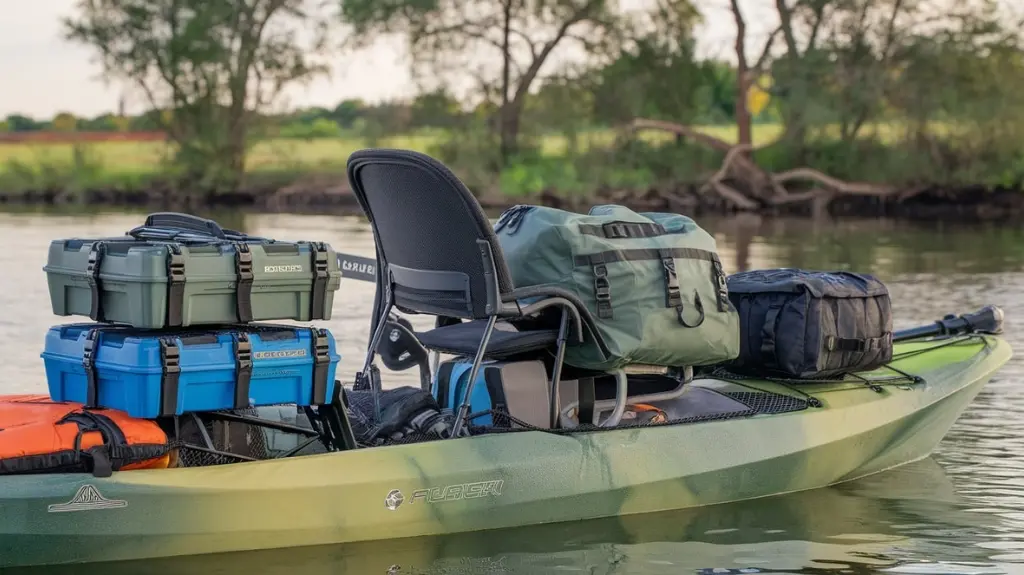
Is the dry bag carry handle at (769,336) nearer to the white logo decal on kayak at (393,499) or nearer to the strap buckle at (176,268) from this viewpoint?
the white logo decal on kayak at (393,499)

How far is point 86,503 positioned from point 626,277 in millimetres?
2194

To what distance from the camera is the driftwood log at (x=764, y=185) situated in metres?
33.5

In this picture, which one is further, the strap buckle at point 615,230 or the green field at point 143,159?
the green field at point 143,159

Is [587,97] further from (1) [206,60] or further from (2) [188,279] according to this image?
(2) [188,279]

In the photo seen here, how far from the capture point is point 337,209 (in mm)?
34594

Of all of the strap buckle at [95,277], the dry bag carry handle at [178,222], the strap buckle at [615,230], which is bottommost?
the strap buckle at [95,277]

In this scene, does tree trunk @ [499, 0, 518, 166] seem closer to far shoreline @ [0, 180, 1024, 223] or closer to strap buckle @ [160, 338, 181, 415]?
far shoreline @ [0, 180, 1024, 223]

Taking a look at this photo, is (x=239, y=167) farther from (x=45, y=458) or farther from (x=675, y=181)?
(x=45, y=458)

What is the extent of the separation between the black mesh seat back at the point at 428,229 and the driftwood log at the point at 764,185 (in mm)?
27459

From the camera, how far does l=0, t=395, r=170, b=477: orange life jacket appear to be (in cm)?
544

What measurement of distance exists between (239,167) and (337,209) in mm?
5933

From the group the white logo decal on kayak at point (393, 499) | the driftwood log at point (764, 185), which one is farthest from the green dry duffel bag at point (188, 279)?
the driftwood log at point (764, 185)

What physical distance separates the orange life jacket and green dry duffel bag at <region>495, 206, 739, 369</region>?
1.60m

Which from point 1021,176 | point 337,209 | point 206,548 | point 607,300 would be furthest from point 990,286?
point 337,209
